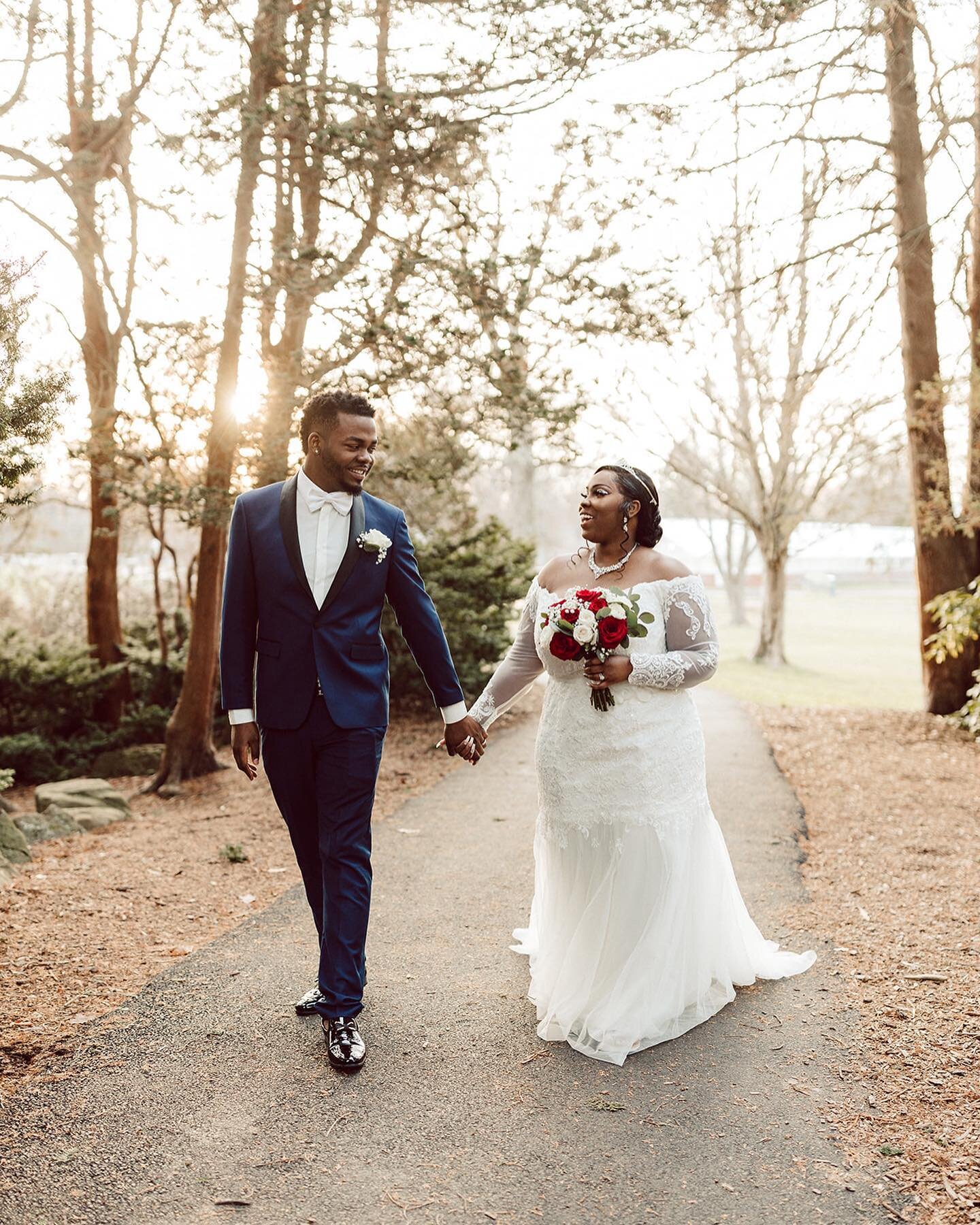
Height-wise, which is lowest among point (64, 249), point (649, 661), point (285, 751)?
point (285, 751)

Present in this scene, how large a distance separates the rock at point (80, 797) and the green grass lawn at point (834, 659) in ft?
34.4

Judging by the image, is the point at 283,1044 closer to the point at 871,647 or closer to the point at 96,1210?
the point at 96,1210

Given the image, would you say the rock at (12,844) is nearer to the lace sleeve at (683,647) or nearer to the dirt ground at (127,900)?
the dirt ground at (127,900)

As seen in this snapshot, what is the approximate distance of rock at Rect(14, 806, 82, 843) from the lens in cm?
852

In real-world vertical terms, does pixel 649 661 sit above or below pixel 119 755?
above

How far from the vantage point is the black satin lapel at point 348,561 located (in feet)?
13.1

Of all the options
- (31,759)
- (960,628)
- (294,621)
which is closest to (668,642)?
(294,621)

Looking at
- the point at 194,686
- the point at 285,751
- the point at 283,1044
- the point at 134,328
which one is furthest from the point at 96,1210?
the point at 134,328

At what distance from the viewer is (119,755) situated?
42.1 feet

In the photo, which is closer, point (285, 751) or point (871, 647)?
point (285, 751)

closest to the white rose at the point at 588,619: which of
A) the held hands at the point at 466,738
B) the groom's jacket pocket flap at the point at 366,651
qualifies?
the held hands at the point at 466,738

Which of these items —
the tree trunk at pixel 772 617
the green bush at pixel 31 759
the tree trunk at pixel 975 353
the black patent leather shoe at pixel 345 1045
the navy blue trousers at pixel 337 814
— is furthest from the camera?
the tree trunk at pixel 772 617

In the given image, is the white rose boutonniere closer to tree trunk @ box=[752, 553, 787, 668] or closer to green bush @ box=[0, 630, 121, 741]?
green bush @ box=[0, 630, 121, 741]

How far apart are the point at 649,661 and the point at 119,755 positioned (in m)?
10.2
